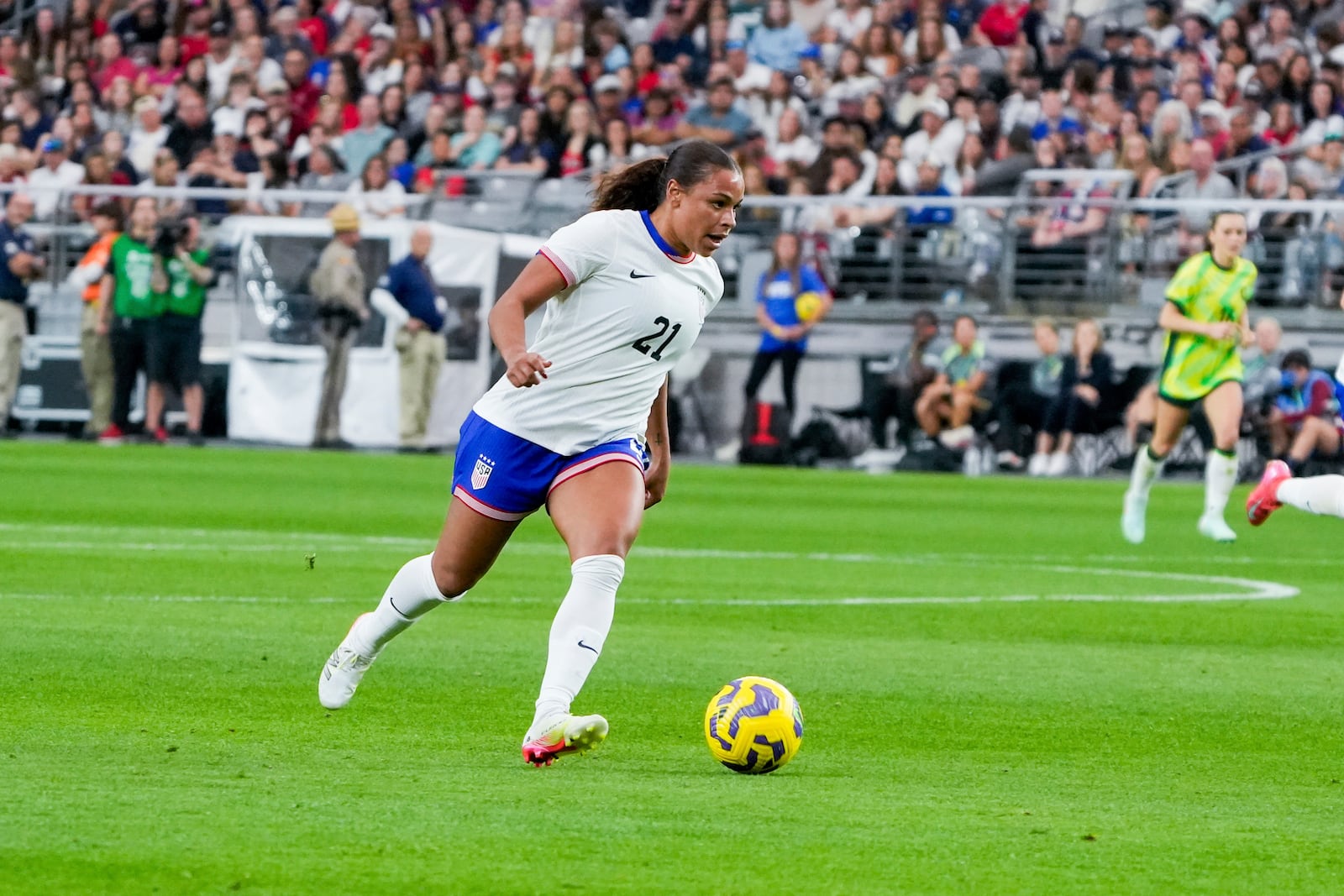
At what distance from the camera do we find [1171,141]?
79.6ft

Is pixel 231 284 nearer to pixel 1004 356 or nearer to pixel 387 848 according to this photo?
pixel 1004 356

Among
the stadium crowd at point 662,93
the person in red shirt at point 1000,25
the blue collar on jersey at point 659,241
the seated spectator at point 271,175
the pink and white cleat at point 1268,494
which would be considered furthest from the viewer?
the person in red shirt at point 1000,25

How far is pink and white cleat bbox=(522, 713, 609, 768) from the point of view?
6199 mm

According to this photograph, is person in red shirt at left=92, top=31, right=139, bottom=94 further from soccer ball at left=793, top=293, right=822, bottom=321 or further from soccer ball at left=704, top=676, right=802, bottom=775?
soccer ball at left=704, top=676, right=802, bottom=775

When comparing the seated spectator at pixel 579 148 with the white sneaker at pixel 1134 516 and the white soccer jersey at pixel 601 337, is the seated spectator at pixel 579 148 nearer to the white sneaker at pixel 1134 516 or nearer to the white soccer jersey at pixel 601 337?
the white sneaker at pixel 1134 516

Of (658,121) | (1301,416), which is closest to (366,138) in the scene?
(658,121)

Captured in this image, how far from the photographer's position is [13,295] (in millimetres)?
25281

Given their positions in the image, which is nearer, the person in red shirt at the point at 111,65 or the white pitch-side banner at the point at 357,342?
the white pitch-side banner at the point at 357,342

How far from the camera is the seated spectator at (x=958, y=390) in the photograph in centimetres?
2366

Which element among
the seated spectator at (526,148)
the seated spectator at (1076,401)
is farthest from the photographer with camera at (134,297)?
the seated spectator at (1076,401)

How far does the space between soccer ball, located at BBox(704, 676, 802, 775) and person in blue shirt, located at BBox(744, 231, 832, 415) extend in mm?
17756

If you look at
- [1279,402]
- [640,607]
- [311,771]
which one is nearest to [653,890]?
[311,771]

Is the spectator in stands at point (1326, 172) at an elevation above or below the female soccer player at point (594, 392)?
below

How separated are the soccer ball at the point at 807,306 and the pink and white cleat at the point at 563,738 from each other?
18012mm
